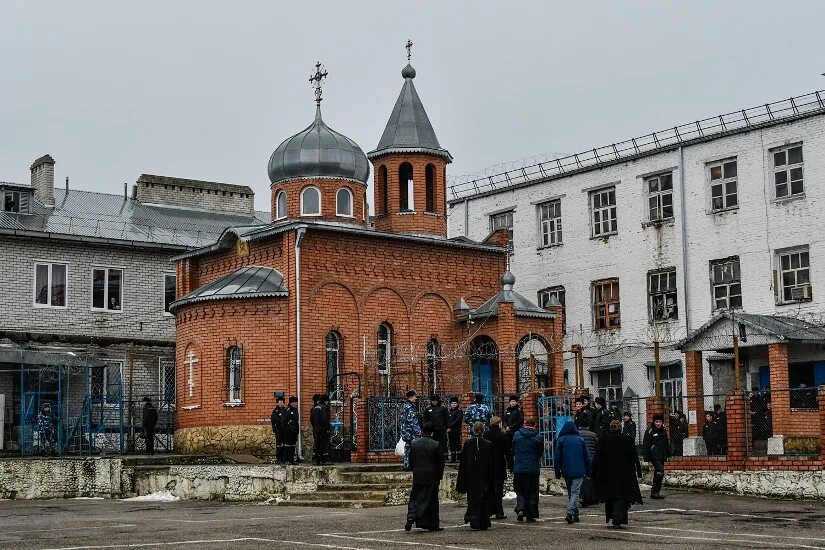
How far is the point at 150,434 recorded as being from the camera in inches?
1262

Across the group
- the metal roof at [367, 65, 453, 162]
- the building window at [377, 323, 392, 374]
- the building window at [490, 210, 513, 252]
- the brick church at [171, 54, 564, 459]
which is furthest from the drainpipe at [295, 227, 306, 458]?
the building window at [490, 210, 513, 252]

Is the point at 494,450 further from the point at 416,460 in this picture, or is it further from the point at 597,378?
the point at 597,378

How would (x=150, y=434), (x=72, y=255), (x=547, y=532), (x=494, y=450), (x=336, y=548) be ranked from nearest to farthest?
1. (x=336, y=548)
2. (x=547, y=532)
3. (x=494, y=450)
4. (x=150, y=434)
5. (x=72, y=255)

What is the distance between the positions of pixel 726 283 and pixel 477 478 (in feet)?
60.5

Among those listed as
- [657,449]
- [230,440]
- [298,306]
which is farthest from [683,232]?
[230,440]

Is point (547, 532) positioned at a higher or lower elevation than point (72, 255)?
lower

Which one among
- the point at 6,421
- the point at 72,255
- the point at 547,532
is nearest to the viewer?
the point at 547,532

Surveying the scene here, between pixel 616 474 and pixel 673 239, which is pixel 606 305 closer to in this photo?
pixel 673 239

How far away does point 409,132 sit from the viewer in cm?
3456

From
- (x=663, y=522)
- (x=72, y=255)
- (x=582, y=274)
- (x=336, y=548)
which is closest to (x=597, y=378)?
(x=582, y=274)

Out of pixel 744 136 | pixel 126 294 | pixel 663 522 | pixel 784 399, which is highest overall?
pixel 744 136

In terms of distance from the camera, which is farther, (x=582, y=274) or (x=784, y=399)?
(x=582, y=274)

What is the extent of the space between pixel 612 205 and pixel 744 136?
486 cm

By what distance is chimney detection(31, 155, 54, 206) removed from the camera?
40.0m
